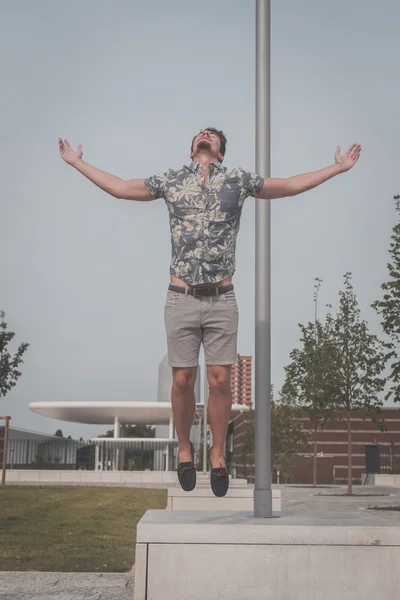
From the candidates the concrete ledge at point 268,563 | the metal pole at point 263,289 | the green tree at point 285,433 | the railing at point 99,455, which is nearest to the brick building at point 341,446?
the railing at point 99,455

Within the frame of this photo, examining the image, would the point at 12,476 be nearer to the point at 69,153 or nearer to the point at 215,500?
the point at 215,500

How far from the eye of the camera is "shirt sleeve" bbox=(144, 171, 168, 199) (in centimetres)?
486

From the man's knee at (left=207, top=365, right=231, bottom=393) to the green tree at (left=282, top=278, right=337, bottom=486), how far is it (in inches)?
1067

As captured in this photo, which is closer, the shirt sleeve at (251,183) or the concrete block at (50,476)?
the shirt sleeve at (251,183)

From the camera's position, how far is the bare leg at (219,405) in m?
4.84

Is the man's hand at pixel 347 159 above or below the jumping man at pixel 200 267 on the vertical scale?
above

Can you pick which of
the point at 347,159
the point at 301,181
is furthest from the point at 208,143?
the point at 347,159

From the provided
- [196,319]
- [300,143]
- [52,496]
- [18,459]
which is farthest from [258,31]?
[18,459]

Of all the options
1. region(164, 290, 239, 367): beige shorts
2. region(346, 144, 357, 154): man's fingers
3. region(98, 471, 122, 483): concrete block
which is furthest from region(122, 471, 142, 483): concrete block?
region(346, 144, 357, 154): man's fingers

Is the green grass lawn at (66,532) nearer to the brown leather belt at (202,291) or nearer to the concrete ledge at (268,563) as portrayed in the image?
the concrete ledge at (268,563)

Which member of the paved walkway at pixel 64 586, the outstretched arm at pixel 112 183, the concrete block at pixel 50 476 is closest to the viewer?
the outstretched arm at pixel 112 183

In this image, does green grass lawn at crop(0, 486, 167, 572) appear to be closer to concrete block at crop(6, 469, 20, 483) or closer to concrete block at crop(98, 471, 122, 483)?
concrete block at crop(6, 469, 20, 483)

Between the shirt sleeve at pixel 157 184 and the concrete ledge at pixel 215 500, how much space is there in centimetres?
477

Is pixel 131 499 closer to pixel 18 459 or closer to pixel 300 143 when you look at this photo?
pixel 300 143
